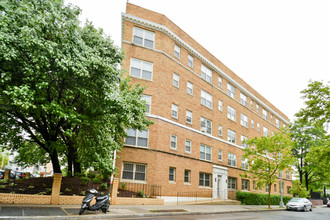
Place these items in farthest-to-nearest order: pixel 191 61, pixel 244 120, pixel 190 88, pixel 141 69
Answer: pixel 244 120 → pixel 191 61 → pixel 190 88 → pixel 141 69

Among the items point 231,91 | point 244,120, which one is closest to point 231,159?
point 244,120

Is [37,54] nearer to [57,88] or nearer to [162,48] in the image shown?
[57,88]

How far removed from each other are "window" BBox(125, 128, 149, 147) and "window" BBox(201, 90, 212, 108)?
973 centimetres

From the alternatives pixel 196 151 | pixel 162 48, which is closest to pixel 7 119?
pixel 162 48

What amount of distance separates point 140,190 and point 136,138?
14.4 ft

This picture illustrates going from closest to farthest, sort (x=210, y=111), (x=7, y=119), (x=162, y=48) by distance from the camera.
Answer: (x=7, y=119), (x=162, y=48), (x=210, y=111)

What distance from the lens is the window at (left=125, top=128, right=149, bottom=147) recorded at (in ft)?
68.7

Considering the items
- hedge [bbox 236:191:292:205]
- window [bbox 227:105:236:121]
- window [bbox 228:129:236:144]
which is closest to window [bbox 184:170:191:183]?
hedge [bbox 236:191:292:205]

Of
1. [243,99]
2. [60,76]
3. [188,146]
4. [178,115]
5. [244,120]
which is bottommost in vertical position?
[188,146]

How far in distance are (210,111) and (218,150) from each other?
4.75m

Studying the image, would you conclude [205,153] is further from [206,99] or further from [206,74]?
[206,74]

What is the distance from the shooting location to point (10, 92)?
9.94 m

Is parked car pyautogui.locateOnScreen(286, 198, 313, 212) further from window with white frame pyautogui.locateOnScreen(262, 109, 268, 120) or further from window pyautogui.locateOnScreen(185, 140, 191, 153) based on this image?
window with white frame pyautogui.locateOnScreen(262, 109, 268, 120)

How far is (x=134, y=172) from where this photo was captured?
67.3 ft
